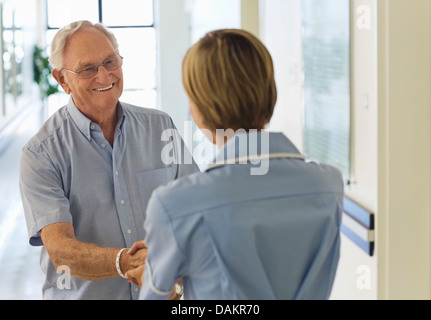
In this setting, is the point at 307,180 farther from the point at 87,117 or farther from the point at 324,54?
the point at 324,54

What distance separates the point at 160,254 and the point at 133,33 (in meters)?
12.1

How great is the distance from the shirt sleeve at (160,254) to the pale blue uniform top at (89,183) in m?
0.56

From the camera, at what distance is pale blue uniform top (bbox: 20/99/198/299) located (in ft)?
5.71

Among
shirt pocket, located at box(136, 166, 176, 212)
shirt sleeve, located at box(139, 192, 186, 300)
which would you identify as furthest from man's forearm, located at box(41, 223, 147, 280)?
shirt sleeve, located at box(139, 192, 186, 300)

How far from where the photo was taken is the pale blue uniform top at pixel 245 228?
117 centimetres

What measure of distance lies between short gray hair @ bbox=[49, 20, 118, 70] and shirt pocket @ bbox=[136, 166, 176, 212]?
37 cm

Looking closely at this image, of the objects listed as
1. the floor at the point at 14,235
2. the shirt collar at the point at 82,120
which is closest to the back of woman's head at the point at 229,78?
the shirt collar at the point at 82,120

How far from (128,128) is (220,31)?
2.34 feet
